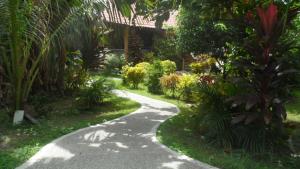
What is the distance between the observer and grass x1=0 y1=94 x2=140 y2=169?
6081 millimetres

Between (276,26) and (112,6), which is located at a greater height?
(112,6)

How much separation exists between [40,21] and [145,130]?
3164 mm

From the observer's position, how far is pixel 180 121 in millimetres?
8875

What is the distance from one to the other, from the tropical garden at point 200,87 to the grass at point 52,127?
0.07 ft

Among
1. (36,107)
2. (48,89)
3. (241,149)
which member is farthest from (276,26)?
(48,89)

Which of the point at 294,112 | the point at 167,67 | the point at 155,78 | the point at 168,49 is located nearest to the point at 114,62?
the point at 168,49

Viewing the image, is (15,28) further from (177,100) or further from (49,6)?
(177,100)

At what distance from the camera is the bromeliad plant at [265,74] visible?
248 inches

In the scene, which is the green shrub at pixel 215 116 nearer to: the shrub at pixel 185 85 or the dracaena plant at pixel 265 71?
the dracaena plant at pixel 265 71

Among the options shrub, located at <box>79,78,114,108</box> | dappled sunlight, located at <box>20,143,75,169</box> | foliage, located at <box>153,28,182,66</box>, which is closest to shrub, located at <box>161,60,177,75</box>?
shrub, located at <box>79,78,114,108</box>

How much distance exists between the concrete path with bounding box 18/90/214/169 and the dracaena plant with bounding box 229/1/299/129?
56.4 inches

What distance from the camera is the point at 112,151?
630 centimetres

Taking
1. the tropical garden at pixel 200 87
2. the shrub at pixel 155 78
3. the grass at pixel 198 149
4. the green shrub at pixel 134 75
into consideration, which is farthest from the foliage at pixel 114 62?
the grass at pixel 198 149

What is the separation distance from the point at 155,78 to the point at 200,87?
6.87m
